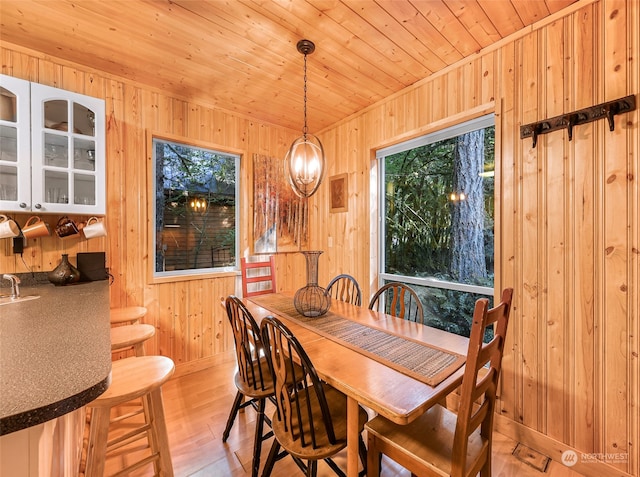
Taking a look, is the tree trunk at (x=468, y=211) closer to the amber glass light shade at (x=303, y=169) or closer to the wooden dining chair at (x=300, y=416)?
the amber glass light shade at (x=303, y=169)

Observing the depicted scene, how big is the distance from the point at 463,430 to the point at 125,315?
231cm

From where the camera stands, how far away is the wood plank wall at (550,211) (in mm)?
1470

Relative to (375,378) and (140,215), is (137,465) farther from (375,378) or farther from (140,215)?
(140,215)

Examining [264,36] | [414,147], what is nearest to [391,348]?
[414,147]

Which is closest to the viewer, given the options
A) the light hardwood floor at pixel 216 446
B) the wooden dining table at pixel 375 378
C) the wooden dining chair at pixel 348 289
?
the wooden dining table at pixel 375 378

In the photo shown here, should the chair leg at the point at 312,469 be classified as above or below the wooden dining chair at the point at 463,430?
below

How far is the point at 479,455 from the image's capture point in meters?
1.09

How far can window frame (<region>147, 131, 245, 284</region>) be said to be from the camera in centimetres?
254

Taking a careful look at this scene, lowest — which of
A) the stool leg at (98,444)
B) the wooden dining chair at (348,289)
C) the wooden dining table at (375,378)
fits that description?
the stool leg at (98,444)

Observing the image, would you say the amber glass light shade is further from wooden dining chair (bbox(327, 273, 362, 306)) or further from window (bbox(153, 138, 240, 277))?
window (bbox(153, 138, 240, 277))

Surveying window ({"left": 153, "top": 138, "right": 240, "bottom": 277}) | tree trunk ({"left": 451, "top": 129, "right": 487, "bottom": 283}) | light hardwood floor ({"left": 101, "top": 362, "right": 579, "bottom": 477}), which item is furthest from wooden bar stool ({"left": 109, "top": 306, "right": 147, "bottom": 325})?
tree trunk ({"left": 451, "top": 129, "right": 487, "bottom": 283})

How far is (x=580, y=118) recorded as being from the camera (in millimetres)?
1578

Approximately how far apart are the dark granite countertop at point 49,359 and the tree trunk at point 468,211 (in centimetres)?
231

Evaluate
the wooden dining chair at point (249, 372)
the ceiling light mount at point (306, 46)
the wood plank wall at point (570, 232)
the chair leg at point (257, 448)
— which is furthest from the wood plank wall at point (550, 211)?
the chair leg at point (257, 448)
